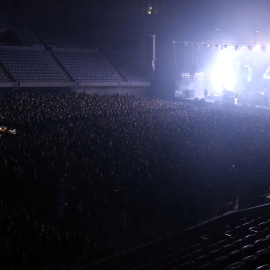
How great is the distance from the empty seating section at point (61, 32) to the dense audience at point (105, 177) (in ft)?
61.1

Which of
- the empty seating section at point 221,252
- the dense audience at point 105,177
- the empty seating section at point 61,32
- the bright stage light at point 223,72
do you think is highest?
the empty seating section at point 61,32

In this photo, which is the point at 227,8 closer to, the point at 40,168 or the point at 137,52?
the point at 137,52

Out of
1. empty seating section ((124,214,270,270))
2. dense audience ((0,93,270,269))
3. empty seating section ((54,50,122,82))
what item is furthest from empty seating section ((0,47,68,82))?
empty seating section ((124,214,270,270))

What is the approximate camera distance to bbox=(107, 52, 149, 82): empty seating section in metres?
37.5

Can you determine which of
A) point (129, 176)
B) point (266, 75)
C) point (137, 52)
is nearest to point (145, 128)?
point (129, 176)

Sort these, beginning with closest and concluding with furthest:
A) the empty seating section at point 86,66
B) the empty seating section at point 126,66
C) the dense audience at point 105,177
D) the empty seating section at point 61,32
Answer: the dense audience at point 105,177
the empty seating section at point 86,66
the empty seating section at point 61,32
the empty seating section at point 126,66

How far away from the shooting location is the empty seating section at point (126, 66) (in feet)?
123

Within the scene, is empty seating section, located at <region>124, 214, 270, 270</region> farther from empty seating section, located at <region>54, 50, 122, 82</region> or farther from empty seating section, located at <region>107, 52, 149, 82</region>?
empty seating section, located at <region>107, 52, 149, 82</region>

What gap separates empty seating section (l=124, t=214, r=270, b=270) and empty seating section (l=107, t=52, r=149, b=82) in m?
28.3

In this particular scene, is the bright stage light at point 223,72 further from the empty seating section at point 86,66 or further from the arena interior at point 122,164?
the empty seating section at point 86,66

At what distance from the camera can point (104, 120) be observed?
66.4 feet

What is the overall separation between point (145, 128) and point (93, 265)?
36.5ft

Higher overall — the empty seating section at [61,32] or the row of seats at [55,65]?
the empty seating section at [61,32]

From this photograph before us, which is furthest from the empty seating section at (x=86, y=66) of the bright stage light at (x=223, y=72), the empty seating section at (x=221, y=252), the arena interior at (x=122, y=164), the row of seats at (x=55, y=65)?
the empty seating section at (x=221, y=252)
